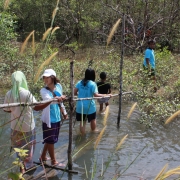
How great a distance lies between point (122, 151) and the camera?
5.53 m

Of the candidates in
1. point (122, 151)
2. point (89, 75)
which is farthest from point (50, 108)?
point (122, 151)

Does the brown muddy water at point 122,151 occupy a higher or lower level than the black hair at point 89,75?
lower

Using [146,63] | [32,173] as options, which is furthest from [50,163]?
[146,63]

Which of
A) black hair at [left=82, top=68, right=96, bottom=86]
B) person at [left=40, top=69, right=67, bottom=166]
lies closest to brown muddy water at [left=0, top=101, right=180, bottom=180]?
person at [left=40, top=69, right=67, bottom=166]

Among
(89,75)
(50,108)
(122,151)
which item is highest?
(89,75)

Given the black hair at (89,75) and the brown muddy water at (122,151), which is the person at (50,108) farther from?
the black hair at (89,75)

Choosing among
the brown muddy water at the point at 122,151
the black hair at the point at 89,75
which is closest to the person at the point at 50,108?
the brown muddy water at the point at 122,151

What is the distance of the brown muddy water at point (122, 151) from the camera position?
4.66 metres

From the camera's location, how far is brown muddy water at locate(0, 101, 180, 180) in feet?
15.3

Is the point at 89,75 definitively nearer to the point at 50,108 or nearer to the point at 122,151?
the point at 50,108

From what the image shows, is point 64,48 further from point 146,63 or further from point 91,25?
point 146,63

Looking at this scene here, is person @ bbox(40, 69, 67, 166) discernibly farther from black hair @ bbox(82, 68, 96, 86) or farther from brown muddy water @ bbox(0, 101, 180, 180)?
black hair @ bbox(82, 68, 96, 86)

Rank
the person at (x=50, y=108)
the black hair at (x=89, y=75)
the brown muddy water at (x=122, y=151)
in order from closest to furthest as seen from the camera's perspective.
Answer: the person at (x=50, y=108), the brown muddy water at (x=122, y=151), the black hair at (x=89, y=75)

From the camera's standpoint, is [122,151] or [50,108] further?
[122,151]
